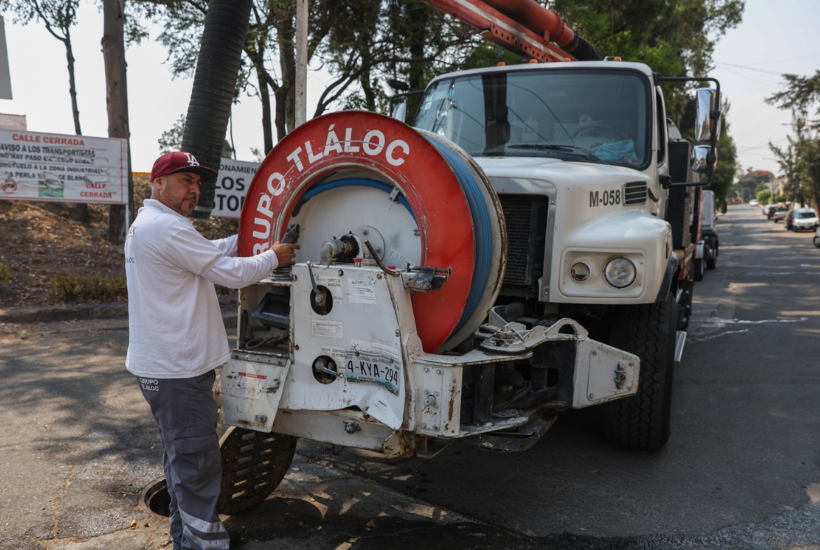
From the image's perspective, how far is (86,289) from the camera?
967 cm

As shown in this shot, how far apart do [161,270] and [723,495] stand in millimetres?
3499

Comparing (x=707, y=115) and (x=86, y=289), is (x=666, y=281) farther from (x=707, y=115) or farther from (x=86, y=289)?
(x=86, y=289)

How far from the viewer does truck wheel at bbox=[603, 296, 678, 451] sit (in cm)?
456

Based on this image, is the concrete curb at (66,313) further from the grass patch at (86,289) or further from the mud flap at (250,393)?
the mud flap at (250,393)

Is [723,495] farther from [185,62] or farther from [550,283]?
[185,62]

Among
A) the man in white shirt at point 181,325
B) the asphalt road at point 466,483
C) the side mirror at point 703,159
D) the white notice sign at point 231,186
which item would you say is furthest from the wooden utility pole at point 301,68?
Answer: the man in white shirt at point 181,325

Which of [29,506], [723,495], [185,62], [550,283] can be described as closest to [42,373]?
[29,506]

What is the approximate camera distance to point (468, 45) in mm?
14766

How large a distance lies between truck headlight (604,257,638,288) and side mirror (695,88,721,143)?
1691 millimetres

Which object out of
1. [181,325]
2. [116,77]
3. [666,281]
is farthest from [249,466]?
[116,77]

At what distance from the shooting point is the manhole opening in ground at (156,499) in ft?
12.7

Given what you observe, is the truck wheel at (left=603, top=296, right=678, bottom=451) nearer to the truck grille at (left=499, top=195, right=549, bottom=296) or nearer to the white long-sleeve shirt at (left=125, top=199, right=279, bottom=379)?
the truck grille at (left=499, top=195, right=549, bottom=296)

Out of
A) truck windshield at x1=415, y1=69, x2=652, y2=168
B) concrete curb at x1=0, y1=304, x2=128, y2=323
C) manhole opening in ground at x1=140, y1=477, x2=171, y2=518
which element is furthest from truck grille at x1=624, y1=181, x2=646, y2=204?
concrete curb at x1=0, y1=304, x2=128, y2=323

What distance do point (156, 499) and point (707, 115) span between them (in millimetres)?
4635
